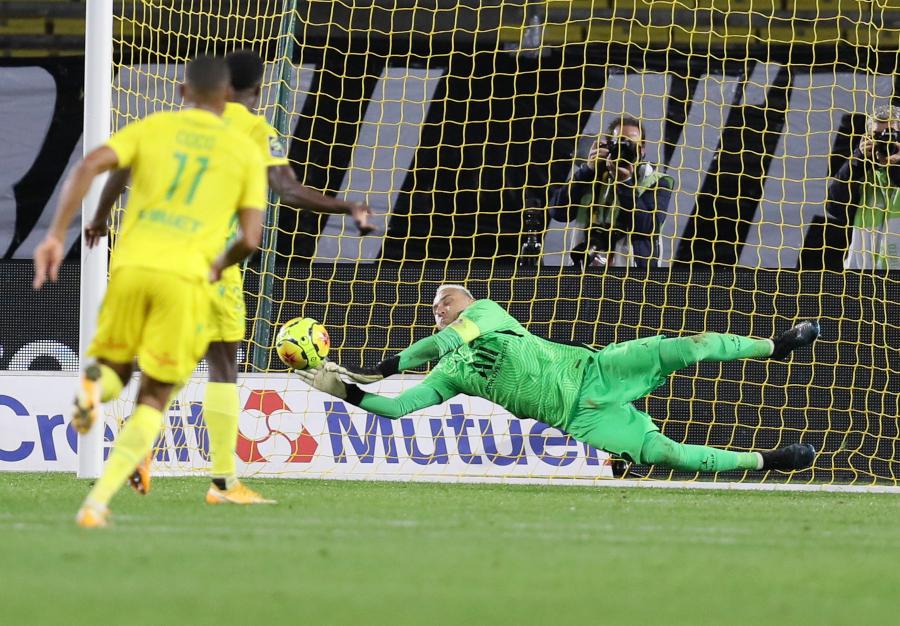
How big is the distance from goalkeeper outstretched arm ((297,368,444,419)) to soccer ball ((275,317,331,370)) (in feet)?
0.23

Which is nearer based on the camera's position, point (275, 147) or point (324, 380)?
point (275, 147)

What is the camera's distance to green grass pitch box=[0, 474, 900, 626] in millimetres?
3424

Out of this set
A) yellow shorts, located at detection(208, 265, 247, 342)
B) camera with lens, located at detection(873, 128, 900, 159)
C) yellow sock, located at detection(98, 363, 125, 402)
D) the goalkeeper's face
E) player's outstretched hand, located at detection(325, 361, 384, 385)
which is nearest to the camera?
yellow sock, located at detection(98, 363, 125, 402)

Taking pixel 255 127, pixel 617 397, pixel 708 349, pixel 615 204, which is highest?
pixel 255 127

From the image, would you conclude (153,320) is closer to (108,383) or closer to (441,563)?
(108,383)

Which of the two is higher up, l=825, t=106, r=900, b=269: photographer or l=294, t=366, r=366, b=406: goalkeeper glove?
l=825, t=106, r=900, b=269: photographer

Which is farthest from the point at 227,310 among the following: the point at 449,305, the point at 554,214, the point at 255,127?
the point at 554,214

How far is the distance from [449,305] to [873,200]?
305 cm

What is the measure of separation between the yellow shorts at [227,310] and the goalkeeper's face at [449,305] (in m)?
2.12

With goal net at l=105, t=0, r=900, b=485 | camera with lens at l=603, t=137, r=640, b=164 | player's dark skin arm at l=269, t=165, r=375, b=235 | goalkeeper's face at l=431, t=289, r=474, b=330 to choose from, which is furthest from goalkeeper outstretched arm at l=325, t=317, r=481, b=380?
camera with lens at l=603, t=137, r=640, b=164

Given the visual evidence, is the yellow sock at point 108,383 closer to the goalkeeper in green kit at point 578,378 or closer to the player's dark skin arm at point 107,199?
the player's dark skin arm at point 107,199

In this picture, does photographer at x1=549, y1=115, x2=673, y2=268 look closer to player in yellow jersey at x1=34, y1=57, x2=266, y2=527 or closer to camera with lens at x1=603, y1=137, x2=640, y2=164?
camera with lens at x1=603, y1=137, x2=640, y2=164

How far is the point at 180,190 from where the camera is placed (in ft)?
17.2

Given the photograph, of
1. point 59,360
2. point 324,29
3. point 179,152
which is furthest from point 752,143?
point 179,152
